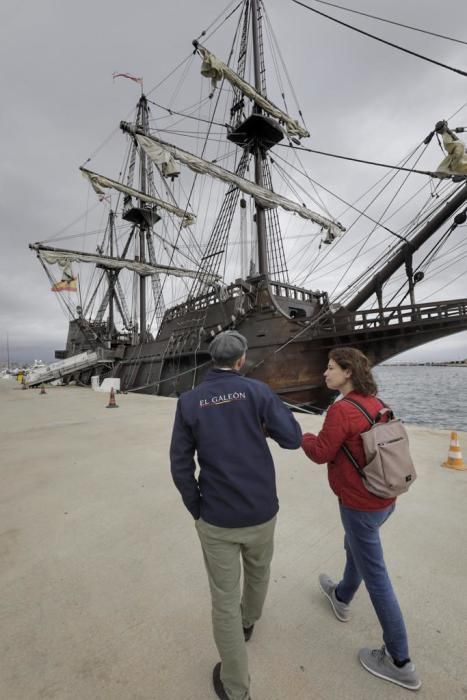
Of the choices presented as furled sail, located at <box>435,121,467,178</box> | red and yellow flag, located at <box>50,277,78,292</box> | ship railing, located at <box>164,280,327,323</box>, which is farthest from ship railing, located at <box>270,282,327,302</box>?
red and yellow flag, located at <box>50,277,78,292</box>

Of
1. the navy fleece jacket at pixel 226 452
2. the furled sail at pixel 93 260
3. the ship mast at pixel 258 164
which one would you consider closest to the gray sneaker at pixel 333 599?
the navy fleece jacket at pixel 226 452

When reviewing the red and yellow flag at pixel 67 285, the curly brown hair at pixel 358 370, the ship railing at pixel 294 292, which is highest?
the red and yellow flag at pixel 67 285

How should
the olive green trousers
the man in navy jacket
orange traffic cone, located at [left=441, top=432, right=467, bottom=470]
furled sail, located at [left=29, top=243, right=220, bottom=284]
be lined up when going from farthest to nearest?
furled sail, located at [left=29, top=243, right=220, bottom=284], orange traffic cone, located at [left=441, top=432, right=467, bottom=470], the man in navy jacket, the olive green trousers

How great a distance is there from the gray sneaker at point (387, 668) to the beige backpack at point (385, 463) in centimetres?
Result: 69

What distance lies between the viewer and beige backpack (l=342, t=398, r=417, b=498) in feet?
4.52

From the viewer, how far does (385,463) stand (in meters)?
1.38

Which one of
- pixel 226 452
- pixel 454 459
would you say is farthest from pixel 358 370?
pixel 454 459

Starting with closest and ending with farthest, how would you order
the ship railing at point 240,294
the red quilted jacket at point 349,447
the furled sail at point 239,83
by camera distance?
the red quilted jacket at point 349,447, the ship railing at point 240,294, the furled sail at point 239,83

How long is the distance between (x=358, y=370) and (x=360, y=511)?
0.66 meters

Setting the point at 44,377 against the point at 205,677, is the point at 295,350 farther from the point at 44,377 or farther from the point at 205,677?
the point at 44,377

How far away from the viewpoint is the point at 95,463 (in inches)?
174

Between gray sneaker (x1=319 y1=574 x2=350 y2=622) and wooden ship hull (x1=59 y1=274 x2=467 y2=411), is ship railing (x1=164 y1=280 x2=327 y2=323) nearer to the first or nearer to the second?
wooden ship hull (x1=59 y1=274 x2=467 y2=411)

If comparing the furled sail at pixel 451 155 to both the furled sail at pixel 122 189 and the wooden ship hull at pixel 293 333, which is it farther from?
the furled sail at pixel 122 189

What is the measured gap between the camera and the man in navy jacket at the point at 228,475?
134 centimetres
